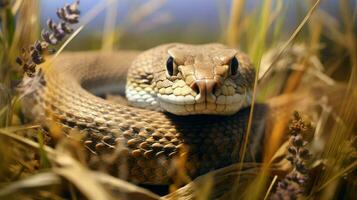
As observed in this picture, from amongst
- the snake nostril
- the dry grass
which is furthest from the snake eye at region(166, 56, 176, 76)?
the dry grass

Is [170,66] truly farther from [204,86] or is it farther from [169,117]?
[204,86]

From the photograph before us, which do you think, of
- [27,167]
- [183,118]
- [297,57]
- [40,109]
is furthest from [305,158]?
[297,57]

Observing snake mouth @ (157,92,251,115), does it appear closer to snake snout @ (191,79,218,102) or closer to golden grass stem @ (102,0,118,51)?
snake snout @ (191,79,218,102)

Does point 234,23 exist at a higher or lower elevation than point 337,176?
higher

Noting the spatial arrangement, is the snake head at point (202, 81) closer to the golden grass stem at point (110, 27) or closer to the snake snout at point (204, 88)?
the snake snout at point (204, 88)

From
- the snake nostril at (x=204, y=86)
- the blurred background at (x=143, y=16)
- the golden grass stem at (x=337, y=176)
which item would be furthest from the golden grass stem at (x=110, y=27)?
the golden grass stem at (x=337, y=176)

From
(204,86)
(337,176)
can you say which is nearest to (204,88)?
(204,86)

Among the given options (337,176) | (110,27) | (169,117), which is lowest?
(337,176)

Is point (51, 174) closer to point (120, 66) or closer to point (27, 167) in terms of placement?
point (27, 167)
